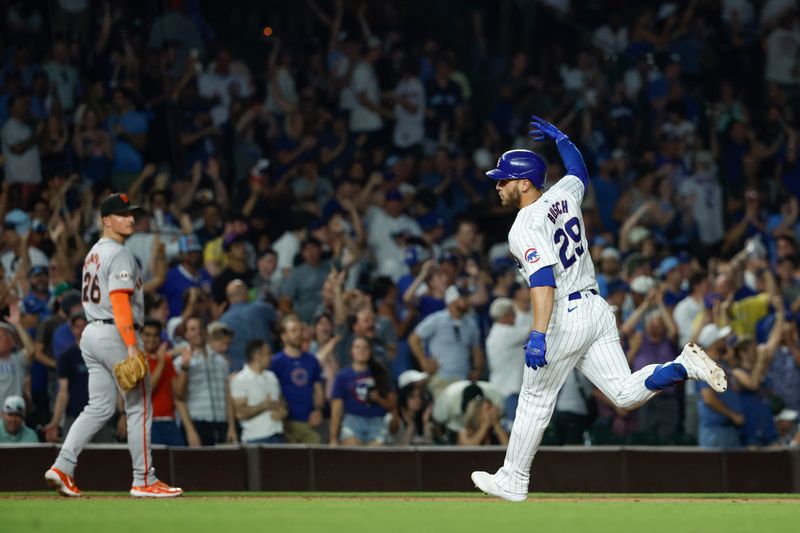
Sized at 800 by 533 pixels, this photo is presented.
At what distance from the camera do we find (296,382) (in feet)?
42.5

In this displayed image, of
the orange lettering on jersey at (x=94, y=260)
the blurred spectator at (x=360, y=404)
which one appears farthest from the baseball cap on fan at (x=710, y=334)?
the orange lettering on jersey at (x=94, y=260)

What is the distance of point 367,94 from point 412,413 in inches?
258

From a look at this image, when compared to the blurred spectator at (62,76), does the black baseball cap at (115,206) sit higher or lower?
lower

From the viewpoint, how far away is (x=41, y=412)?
12.4 metres

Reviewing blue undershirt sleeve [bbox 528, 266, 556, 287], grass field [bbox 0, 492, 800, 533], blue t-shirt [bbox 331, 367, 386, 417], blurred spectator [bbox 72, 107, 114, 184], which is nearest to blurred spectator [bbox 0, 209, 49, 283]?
blurred spectator [bbox 72, 107, 114, 184]

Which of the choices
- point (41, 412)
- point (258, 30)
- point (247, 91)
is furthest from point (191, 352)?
point (258, 30)

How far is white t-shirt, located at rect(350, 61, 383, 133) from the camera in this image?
18.6 metres

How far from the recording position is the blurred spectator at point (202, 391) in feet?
41.1

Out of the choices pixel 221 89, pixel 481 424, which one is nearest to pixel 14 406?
pixel 481 424

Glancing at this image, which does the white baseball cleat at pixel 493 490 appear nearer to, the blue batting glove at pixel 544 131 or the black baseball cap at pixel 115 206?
the blue batting glove at pixel 544 131

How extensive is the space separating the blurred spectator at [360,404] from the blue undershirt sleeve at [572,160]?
3.88 metres

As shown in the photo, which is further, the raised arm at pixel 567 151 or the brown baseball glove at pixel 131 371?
the brown baseball glove at pixel 131 371

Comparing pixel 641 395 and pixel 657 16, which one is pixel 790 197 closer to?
pixel 657 16

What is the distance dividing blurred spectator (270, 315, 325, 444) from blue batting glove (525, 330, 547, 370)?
456cm
